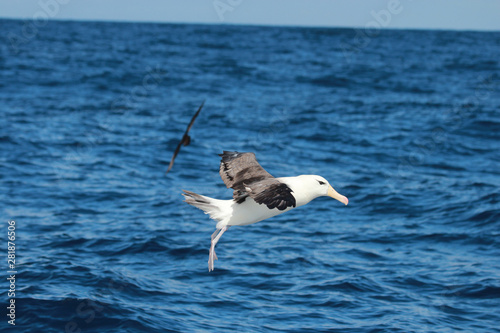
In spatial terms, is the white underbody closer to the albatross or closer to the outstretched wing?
the albatross

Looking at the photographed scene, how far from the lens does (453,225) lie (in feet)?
51.0

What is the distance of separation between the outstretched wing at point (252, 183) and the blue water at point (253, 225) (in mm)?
3141

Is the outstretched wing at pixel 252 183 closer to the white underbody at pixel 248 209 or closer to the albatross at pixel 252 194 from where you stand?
the albatross at pixel 252 194

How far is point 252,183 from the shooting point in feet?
24.3

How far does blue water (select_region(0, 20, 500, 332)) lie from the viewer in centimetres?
1089

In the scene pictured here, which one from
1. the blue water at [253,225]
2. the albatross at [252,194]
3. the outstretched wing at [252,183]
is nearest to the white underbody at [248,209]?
the albatross at [252,194]

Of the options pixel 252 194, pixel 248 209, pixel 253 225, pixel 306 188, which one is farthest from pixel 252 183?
pixel 253 225

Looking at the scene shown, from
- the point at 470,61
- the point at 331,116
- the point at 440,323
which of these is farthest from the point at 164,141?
the point at 470,61

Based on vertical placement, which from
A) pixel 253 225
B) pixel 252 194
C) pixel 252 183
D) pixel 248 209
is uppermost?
pixel 253 225

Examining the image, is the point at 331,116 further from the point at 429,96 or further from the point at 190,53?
the point at 190,53

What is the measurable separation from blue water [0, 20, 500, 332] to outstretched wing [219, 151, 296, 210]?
124 inches

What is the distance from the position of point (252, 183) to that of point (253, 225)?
8123 mm

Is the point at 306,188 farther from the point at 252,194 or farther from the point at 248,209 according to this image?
the point at 252,194

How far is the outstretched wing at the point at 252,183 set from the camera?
6.44 meters
